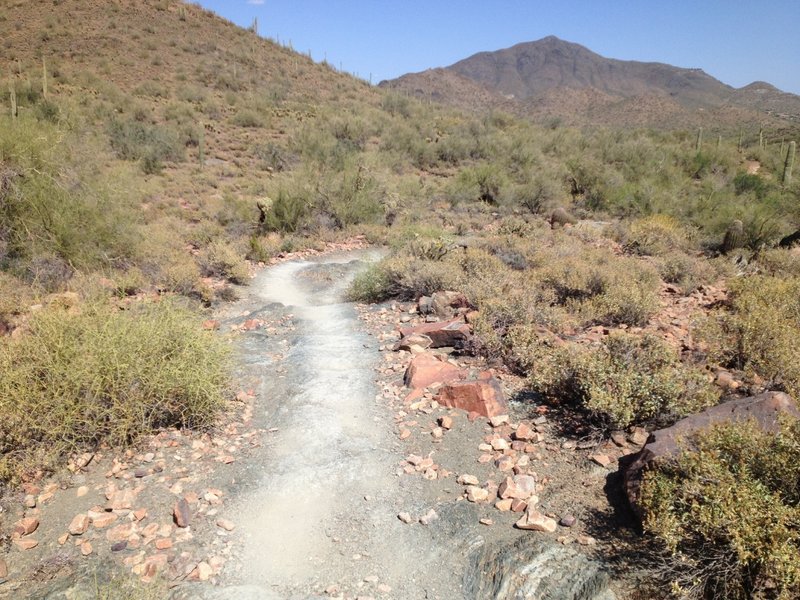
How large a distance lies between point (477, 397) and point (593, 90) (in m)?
84.4

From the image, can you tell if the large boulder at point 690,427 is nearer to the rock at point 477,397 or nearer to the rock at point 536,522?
the rock at point 536,522

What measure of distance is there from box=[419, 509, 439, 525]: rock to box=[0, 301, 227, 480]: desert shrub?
2341mm

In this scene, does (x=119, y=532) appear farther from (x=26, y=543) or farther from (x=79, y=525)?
(x=26, y=543)

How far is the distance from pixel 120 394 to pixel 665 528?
4.29 m

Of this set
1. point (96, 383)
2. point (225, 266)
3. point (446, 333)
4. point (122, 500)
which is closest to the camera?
point (122, 500)

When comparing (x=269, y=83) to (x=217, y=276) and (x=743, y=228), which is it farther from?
(x=743, y=228)

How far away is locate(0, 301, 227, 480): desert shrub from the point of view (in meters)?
3.90

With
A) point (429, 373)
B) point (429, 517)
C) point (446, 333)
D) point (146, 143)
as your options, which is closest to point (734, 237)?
point (446, 333)

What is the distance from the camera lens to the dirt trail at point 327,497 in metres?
3.08

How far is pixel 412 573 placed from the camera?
3121mm

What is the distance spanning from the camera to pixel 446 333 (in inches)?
251

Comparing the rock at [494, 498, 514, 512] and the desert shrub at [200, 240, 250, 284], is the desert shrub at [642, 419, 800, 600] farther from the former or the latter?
the desert shrub at [200, 240, 250, 284]

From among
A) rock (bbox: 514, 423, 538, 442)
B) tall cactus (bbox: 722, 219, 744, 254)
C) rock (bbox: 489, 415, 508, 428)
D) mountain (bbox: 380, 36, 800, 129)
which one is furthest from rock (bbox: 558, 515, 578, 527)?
mountain (bbox: 380, 36, 800, 129)

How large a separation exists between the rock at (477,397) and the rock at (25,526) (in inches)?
136
